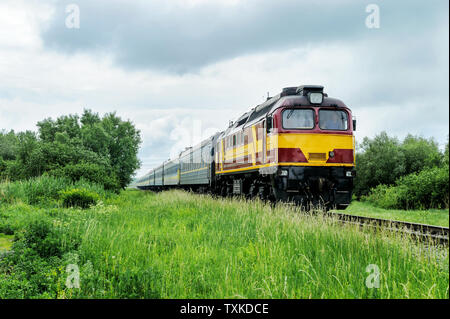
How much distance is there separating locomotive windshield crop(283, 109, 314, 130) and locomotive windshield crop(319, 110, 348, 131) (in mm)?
314

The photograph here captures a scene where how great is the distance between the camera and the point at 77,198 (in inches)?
611

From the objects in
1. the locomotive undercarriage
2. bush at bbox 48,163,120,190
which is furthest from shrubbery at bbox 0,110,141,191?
the locomotive undercarriage

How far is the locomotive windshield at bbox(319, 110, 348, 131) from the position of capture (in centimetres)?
1185

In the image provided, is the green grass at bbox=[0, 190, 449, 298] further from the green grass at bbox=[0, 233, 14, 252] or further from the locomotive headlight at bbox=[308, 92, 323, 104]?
the locomotive headlight at bbox=[308, 92, 323, 104]

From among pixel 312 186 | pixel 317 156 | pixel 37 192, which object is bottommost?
pixel 37 192

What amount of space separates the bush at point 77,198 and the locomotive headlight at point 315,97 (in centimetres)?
926

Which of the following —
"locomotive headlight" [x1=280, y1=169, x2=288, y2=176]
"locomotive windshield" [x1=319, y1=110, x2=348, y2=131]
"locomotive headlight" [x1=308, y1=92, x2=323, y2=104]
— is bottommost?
"locomotive headlight" [x1=280, y1=169, x2=288, y2=176]

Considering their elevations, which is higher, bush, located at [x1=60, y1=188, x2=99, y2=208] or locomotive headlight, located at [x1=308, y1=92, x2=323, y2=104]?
locomotive headlight, located at [x1=308, y1=92, x2=323, y2=104]

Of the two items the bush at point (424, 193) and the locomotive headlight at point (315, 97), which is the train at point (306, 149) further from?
the bush at point (424, 193)

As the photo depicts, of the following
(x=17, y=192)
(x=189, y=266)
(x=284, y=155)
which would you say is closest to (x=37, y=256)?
(x=189, y=266)

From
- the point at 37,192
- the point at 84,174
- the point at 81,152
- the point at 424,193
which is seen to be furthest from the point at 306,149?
the point at 81,152

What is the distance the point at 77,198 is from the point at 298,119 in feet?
30.5

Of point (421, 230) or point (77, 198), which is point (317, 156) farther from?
point (77, 198)
